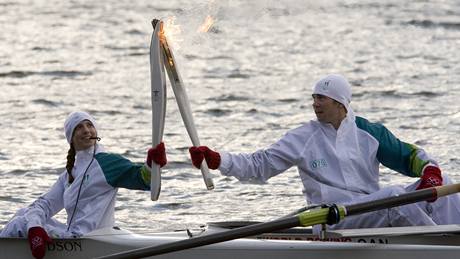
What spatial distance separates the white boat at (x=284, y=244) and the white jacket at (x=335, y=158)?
40cm

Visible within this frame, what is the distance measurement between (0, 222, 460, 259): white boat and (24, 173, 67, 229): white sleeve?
0.62ft

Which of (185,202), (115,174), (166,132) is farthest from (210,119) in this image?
(115,174)

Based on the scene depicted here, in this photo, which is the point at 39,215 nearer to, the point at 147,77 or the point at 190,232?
the point at 190,232

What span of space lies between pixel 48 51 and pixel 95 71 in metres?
2.21

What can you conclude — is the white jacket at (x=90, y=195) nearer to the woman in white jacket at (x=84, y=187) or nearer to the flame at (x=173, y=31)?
the woman in white jacket at (x=84, y=187)

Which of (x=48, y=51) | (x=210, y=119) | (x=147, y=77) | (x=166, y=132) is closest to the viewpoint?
(x=166, y=132)

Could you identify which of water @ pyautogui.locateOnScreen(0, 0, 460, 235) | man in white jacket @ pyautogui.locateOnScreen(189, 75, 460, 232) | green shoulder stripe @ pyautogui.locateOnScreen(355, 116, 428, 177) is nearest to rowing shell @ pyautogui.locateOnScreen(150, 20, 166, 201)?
water @ pyautogui.locateOnScreen(0, 0, 460, 235)

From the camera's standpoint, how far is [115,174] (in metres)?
12.0

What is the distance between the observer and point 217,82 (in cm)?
2333

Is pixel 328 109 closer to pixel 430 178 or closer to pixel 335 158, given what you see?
pixel 335 158

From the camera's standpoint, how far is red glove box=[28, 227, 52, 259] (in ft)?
38.5

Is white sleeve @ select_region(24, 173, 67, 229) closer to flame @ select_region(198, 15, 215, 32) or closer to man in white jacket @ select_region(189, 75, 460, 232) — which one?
man in white jacket @ select_region(189, 75, 460, 232)

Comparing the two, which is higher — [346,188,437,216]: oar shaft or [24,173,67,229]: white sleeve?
[346,188,437,216]: oar shaft

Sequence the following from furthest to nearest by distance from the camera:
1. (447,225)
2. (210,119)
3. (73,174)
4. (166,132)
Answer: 1. (210,119)
2. (166,132)
3. (73,174)
4. (447,225)
